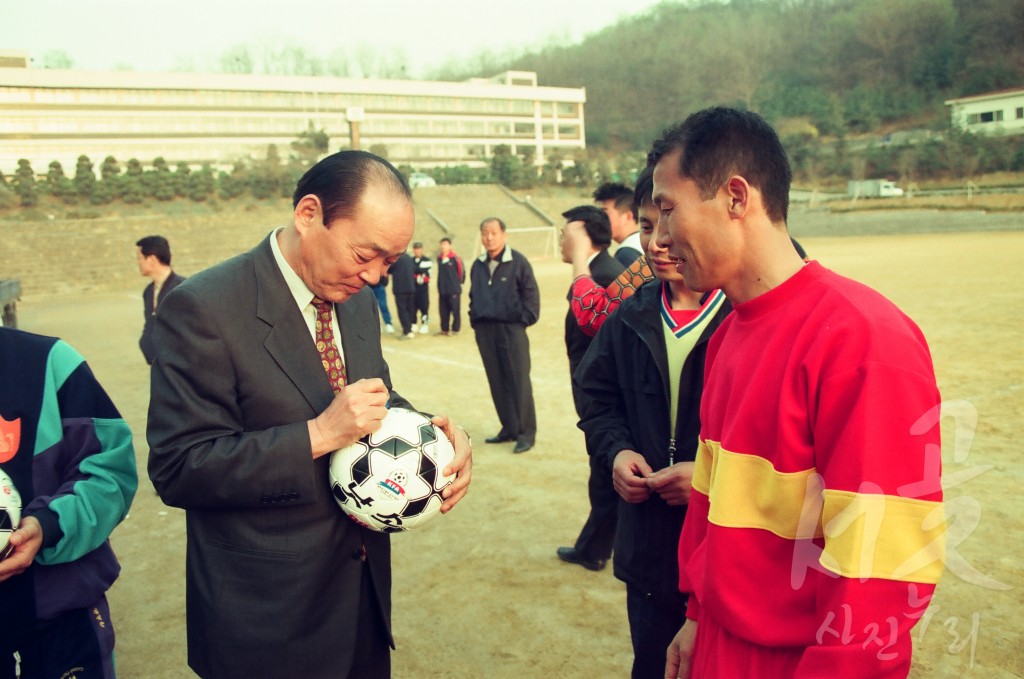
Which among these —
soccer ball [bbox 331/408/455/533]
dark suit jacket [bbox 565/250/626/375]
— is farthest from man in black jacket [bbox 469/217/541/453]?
soccer ball [bbox 331/408/455/533]

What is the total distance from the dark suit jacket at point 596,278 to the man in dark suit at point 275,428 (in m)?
2.92

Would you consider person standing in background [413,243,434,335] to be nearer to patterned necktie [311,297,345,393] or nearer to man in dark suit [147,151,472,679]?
patterned necktie [311,297,345,393]

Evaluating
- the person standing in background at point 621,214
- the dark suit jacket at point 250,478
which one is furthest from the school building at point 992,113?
the dark suit jacket at point 250,478

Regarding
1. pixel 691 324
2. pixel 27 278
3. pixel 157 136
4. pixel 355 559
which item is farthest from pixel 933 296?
pixel 157 136

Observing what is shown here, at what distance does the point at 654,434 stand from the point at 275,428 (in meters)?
1.38

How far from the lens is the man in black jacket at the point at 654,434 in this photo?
108 inches

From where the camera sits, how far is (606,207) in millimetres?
5414

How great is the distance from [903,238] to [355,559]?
3786cm

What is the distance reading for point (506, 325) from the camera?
8141 millimetres

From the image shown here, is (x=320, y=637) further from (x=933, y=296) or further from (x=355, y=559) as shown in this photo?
(x=933, y=296)

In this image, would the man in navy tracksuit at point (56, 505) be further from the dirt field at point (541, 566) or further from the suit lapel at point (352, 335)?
the dirt field at point (541, 566)

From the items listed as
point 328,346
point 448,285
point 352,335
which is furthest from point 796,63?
point 328,346

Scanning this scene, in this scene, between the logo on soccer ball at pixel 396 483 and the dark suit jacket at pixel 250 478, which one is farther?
the logo on soccer ball at pixel 396 483

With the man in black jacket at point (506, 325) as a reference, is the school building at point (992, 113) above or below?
above
